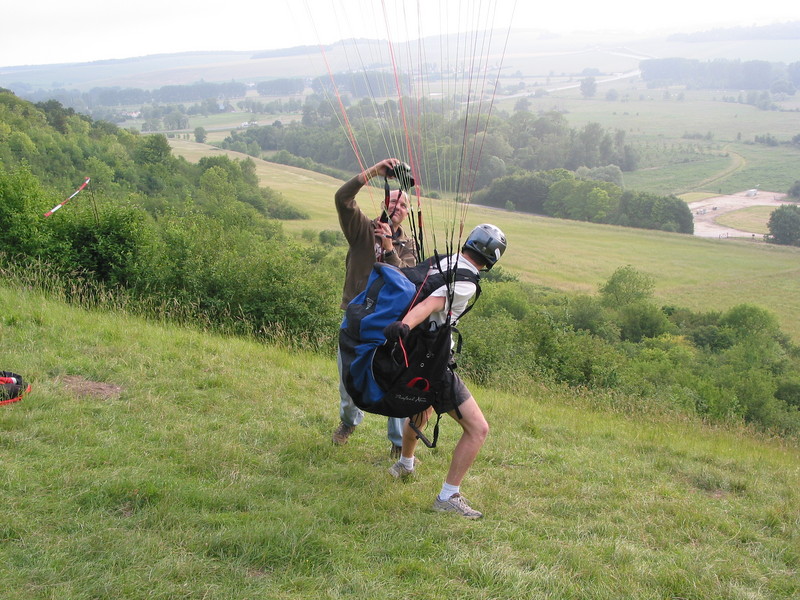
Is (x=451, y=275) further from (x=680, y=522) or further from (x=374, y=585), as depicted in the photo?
(x=680, y=522)

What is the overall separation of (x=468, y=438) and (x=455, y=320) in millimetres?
973

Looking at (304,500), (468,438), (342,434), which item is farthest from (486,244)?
(342,434)

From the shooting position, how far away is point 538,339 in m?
Answer: 22.8

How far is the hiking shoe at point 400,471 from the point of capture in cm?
566

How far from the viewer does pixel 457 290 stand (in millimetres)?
4691

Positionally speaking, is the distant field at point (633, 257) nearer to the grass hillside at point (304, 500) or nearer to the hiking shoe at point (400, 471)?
the grass hillside at point (304, 500)

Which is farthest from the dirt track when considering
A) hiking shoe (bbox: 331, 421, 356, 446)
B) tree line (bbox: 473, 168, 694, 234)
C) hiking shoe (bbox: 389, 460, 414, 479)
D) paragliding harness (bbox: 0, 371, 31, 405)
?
paragliding harness (bbox: 0, 371, 31, 405)

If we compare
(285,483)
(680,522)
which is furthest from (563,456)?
(285,483)

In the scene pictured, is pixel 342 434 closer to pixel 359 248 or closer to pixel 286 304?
pixel 359 248

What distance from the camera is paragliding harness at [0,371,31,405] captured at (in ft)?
19.5

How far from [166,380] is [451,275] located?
13.7ft

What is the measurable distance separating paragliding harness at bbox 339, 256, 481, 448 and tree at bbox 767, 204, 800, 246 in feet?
318

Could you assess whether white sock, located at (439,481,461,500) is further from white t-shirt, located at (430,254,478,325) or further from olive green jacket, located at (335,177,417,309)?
olive green jacket, located at (335,177,417,309)

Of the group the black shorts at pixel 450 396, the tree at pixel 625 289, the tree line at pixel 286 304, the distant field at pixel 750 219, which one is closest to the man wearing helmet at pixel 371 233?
the black shorts at pixel 450 396
